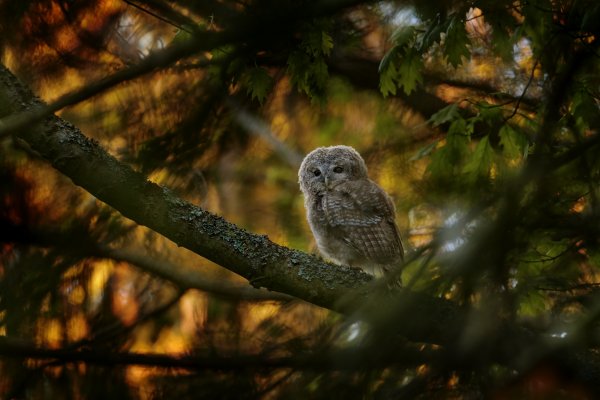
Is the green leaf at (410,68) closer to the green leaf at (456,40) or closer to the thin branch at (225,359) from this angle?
the green leaf at (456,40)

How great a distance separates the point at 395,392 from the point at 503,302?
1.05 feet

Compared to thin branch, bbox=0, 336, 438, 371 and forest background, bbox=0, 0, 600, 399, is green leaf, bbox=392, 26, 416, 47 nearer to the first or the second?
forest background, bbox=0, 0, 600, 399

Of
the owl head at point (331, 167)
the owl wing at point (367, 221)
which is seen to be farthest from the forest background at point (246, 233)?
the owl head at point (331, 167)

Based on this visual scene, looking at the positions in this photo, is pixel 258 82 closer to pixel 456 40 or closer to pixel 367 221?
pixel 456 40

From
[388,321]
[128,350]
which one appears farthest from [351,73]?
[388,321]

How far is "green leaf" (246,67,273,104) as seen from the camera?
8.66ft

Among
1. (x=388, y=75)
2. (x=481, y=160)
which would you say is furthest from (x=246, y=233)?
(x=481, y=160)

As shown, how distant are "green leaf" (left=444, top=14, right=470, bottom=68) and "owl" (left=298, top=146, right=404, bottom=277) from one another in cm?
184

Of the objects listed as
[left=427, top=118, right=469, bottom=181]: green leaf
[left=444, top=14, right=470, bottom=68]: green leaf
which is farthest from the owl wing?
[left=444, top=14, right=470, bottom=68]: green leaf

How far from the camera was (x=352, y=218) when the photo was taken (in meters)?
4.63

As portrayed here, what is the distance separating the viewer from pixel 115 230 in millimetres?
2324

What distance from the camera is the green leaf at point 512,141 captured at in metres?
2.99

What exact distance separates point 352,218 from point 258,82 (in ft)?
6.92

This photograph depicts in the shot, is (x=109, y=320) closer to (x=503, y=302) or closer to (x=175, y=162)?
(x=175, y=162)
